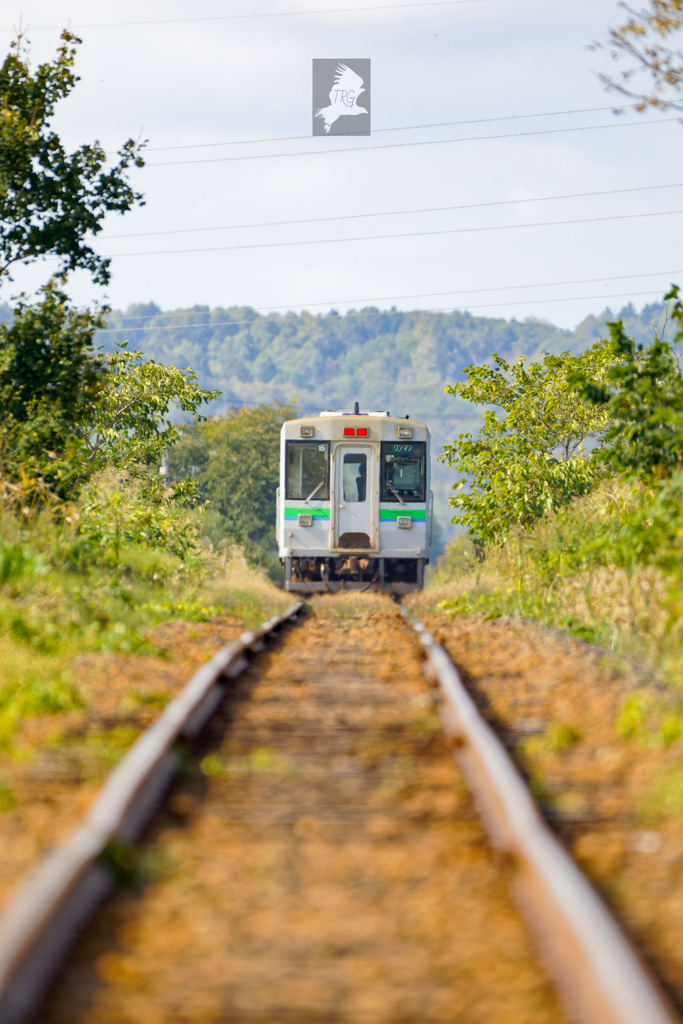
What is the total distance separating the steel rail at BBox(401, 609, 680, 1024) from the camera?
2393 millimetres

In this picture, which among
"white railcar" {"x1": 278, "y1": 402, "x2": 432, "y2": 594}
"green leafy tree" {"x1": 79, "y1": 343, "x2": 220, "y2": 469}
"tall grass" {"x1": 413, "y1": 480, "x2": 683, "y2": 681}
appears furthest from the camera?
"green leafy tree" {"x1": 79, "y1": 343, "x2": 220, "y2": 469}

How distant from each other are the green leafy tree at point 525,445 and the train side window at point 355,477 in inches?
107

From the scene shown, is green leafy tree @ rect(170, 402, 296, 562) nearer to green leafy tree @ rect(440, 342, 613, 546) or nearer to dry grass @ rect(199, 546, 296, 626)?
green leafy tree @ rect(440, 342, 613, 546)

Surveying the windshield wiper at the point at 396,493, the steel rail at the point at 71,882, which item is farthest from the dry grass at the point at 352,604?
the steel rail at the point at 71,882

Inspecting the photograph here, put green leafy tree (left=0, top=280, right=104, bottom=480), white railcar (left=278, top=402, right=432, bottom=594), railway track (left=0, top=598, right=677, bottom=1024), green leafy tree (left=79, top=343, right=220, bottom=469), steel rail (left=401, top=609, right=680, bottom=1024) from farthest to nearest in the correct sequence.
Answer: green leafy tree (left=79, top=343, right=220, bottom=469) → white railcar (left=278, top=402, right=432, bottom=594) → green leafy tree (left=0, top=280, right=104, bottom=480) → railway track (left=0, top=598, right=677, bottom=1024) → steel rail (left=401, top=609, right=680, bottom=1024)

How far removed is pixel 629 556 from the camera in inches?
390

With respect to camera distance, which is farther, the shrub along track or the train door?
the train door

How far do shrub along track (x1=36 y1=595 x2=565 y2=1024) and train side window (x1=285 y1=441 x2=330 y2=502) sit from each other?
13766 millimetres

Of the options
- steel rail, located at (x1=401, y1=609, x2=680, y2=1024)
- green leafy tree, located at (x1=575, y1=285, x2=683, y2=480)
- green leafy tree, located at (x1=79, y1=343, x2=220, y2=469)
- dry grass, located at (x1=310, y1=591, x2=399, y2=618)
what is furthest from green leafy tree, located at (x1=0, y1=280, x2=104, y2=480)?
green leafy tree, located at (x1=79, y1=343, x2=220, y2=469)

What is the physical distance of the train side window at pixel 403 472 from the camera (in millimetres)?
19172

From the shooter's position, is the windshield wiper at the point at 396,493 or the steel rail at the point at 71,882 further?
the windshield wiper at the point at 396,493

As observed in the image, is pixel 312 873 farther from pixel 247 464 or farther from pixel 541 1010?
pixel 247 464

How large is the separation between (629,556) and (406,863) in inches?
272

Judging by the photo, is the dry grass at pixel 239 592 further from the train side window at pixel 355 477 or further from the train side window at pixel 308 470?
the train side window at pixel 355 477
